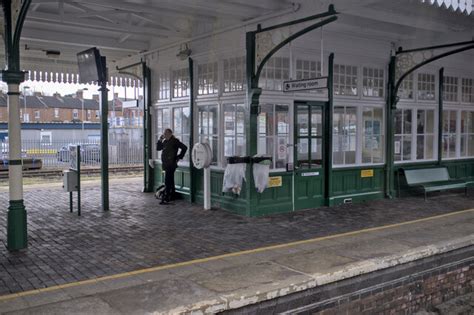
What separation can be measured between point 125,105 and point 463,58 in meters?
9.00

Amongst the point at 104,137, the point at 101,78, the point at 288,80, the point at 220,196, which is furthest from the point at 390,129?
the point at 101,78

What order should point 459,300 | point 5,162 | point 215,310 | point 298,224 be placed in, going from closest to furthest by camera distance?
point 215,310
point 459,300
point 298,224
point 5,162

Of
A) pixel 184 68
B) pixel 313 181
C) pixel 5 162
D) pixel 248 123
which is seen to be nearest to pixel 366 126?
pixel 313 181

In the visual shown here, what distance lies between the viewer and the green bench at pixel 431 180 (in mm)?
11039

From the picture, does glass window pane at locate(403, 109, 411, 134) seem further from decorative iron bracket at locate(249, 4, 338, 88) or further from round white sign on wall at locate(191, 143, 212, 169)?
round white sign on wall at locate(191, 143, 212, 169)

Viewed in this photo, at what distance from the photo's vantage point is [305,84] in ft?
26.7

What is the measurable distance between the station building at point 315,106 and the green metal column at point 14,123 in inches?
152

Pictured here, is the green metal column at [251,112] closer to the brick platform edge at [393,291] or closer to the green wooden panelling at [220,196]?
the green wooden panelling at [220,196]

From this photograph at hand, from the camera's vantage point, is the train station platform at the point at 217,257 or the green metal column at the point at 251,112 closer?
the train station platform at the point at 217,257

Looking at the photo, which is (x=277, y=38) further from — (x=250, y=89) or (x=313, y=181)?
(x=313, y=181)

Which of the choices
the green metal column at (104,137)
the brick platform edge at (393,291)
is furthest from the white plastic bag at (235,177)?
the brick platform edge at (393,291)

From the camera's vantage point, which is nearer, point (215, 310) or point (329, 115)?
point (215, 310)

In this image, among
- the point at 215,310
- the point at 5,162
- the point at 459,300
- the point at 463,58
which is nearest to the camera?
the point at 215,310

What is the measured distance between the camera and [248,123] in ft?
28.6
